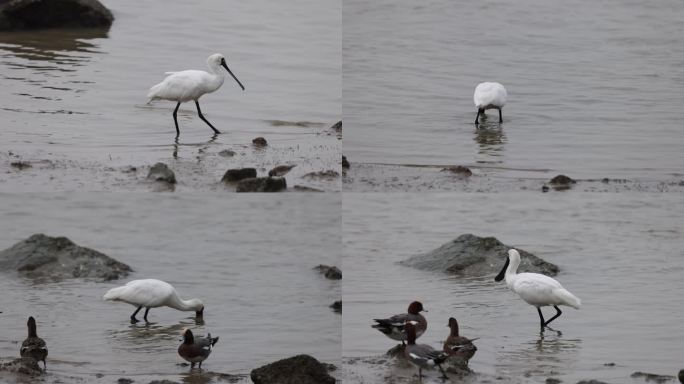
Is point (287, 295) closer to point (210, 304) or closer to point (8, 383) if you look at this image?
point (210, 304)

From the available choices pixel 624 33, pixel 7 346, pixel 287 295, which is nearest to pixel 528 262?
pixel 287 295

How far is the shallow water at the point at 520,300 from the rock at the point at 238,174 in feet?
4.69

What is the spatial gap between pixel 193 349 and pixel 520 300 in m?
3.52

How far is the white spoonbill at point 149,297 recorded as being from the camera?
9.98 m

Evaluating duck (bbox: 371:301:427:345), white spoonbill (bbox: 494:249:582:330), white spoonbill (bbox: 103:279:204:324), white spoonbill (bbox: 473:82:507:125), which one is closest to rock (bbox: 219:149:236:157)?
white spoonbill (bbox: 103:279:204:324)

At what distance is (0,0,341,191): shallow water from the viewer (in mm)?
10953

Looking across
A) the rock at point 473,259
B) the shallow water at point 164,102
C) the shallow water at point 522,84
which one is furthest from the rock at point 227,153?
the rock at point 473,259

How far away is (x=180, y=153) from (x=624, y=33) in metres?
10.4

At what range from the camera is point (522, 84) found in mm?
15148

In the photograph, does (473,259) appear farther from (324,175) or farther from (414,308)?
(414,308)

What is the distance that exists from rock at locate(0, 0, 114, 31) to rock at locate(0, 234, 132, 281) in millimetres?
5597

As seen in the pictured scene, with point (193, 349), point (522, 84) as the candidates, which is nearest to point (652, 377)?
point (193, 349)

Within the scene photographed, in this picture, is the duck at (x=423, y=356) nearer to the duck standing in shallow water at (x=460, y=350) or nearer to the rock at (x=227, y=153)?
the duck standing in shallow water at (x=460, y=350)

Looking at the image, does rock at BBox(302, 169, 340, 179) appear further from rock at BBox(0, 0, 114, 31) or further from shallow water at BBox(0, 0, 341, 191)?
rock at BBox(0, 0, 114, 31)
